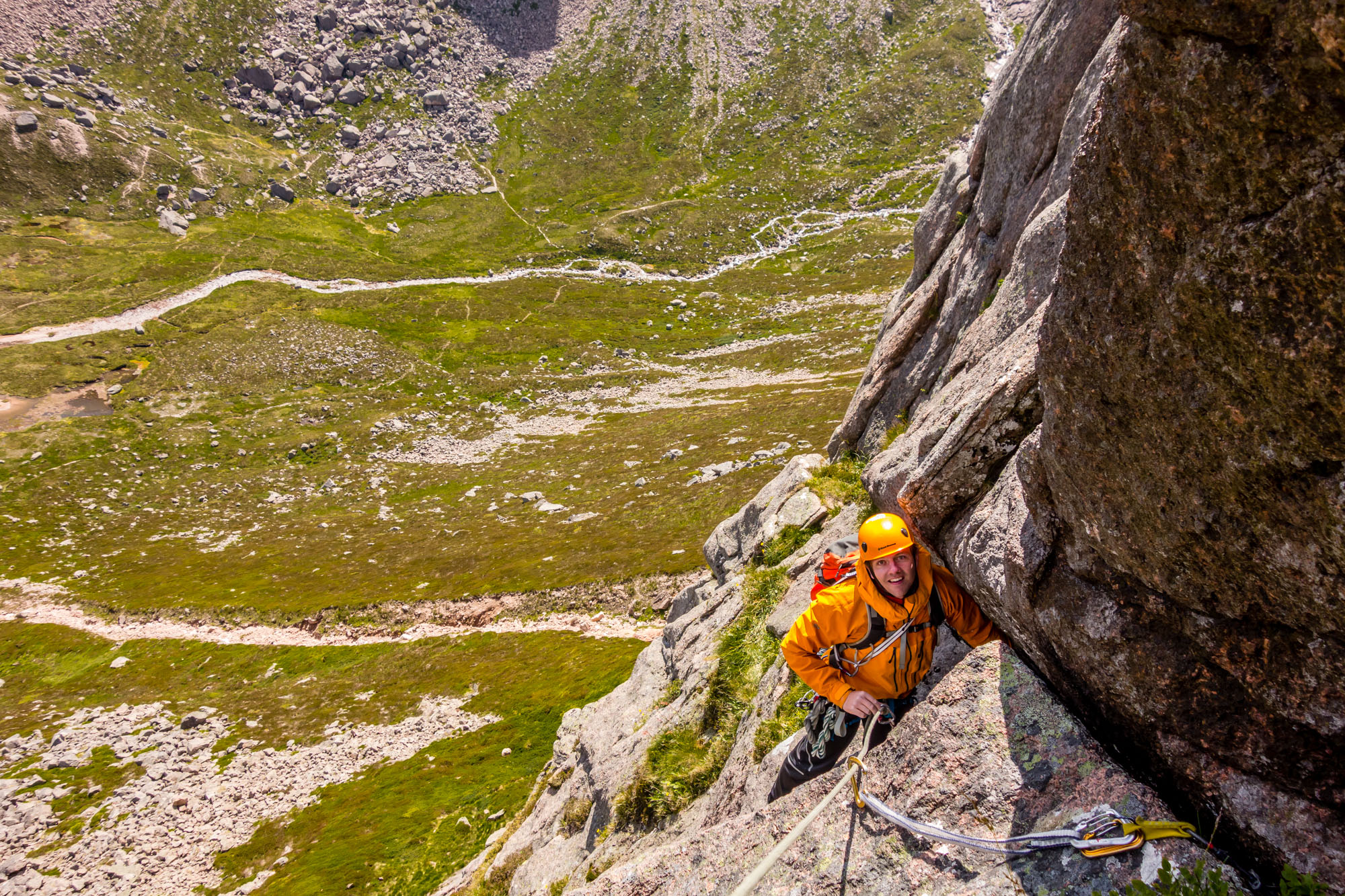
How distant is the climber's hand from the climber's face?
5.05ft

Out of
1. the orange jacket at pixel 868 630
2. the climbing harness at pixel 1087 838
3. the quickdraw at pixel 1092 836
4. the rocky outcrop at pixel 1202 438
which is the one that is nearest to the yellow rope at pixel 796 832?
the climbing harness at pixel 1087 838

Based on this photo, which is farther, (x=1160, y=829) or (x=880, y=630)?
(x=880, y=630)

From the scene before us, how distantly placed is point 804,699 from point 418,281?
490 ft

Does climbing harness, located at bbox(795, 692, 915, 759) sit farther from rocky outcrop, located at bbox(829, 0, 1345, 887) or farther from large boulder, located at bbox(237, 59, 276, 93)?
large boulder, located at bbox(237, 59, 276, 93)

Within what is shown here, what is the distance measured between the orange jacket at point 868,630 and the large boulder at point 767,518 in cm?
1149

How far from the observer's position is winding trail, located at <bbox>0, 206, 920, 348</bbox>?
109 meters

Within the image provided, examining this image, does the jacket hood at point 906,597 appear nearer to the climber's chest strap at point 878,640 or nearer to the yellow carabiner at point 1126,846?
the climber's chest strap at point 878,640

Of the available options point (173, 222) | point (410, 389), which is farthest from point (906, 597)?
point (173, 222)

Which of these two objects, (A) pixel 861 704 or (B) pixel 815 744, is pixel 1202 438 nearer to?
(A) pixel 861 704

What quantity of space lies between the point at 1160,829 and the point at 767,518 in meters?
17.6


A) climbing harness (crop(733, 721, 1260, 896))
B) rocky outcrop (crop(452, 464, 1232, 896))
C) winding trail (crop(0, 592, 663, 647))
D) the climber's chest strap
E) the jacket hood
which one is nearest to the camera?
climbing harness (crop(733, 721, 1260, 896))

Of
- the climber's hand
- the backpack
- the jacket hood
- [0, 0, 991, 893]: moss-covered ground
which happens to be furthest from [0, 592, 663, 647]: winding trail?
the jacket hood

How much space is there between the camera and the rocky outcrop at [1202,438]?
4180 mm

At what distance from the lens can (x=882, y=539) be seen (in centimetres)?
831
